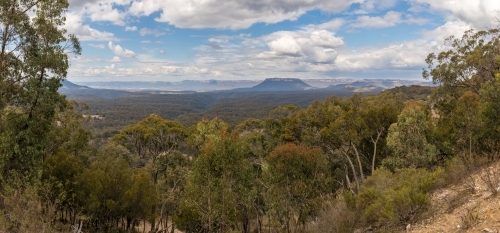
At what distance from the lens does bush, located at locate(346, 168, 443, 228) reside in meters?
11.2

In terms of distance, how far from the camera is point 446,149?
74.5 ft

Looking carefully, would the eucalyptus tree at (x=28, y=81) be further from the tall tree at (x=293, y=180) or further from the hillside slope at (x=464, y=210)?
the hillside slope at (x=464, y=210)

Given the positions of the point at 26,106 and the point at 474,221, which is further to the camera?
the point at 26,106

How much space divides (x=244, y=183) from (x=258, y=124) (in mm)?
16546

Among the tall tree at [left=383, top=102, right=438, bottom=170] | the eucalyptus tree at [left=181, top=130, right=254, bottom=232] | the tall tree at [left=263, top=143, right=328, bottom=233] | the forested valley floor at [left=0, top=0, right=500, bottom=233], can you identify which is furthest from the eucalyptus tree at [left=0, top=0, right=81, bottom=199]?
the tall tree at [left=383, top=102, right=438, bottom=170]

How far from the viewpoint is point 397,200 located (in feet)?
37.0

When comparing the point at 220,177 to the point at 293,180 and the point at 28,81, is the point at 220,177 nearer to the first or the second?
the point at 293,180

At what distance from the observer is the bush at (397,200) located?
11188 millimetres

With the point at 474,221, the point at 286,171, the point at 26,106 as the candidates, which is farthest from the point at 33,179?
the point at 474,221

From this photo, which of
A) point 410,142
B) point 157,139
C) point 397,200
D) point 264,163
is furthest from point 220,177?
point 157,139

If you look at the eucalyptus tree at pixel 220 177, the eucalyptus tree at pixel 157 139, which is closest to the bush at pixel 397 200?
the eucalyptus tree at pixel 220 177

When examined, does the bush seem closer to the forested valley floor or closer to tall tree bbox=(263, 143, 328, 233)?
the forested valley floor

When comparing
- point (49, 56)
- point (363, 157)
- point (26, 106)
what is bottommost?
point (363, 157)

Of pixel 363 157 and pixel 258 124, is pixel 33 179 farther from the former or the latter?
pixel 363 157
